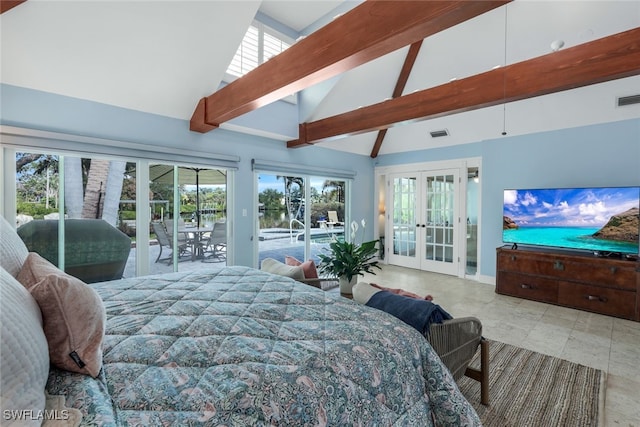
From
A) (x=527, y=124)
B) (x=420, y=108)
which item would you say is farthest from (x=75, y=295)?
(x=527, y=124)

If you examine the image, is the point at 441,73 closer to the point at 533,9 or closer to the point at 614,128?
the point at 533,9

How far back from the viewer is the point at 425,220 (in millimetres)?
5613

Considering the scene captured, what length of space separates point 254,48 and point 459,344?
3986 millimetres

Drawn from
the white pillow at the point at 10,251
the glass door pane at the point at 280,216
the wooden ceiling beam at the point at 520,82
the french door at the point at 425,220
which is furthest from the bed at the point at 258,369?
the french door at the point at 425,220

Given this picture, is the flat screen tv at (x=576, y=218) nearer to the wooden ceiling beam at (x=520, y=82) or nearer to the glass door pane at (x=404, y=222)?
the glass door pane at (x=404, y=222)

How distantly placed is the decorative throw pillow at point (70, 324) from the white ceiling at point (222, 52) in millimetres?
2488

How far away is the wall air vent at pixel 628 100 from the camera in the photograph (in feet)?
10.9

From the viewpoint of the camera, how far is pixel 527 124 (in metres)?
4.16

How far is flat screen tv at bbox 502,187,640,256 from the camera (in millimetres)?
3295

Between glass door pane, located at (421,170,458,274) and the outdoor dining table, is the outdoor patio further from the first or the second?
glass door pane, located at (421,170,458,274)

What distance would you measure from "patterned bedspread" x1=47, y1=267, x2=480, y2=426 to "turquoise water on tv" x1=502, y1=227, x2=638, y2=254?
3.55 metres

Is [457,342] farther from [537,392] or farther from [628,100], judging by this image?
[628,100]

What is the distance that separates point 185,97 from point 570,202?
4.88 meters

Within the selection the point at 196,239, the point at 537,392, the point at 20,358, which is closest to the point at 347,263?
the point at 537,392
